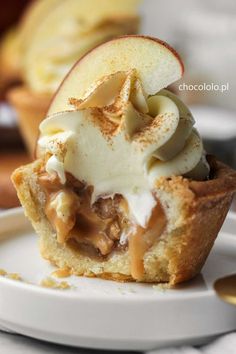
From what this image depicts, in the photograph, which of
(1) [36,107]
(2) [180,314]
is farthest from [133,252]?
(1) [36,107]

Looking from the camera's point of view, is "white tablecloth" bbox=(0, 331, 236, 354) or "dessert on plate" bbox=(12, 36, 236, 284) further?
"dessert on plate" bbox=(12, 36, 236, 284)

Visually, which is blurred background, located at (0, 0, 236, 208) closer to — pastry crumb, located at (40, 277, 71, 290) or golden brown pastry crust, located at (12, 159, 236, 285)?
golden brown pastry crust, located at (12, 159, 236, 285)

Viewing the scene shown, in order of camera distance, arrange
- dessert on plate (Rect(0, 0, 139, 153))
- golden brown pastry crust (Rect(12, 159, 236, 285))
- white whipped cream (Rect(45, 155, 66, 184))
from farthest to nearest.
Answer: dessert on plate (Rect(0, 0, 139, 153)) < white whipped cream (Rect(45, 155, 66, 184)) < golden brown pastry crust (Rect(12, 159, 236, 285))

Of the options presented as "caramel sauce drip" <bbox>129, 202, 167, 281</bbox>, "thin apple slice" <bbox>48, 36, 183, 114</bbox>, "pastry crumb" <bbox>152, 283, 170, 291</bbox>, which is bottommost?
"pastry crumb" <bbox>152, 283, 170, 291</bbox>

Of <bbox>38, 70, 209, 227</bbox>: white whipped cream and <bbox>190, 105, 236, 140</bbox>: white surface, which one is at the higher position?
<bbox>38, 70, 209, 227</bbox>: white whipped cream

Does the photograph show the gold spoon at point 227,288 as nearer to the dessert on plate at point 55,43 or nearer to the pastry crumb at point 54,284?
the pastry crumb at point 54,284

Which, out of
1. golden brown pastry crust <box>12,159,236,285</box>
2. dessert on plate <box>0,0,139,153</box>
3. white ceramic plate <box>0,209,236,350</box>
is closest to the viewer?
white ceramic plate <box>0,209,236,350</box>

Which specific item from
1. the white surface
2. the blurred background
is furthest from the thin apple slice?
the white surface
